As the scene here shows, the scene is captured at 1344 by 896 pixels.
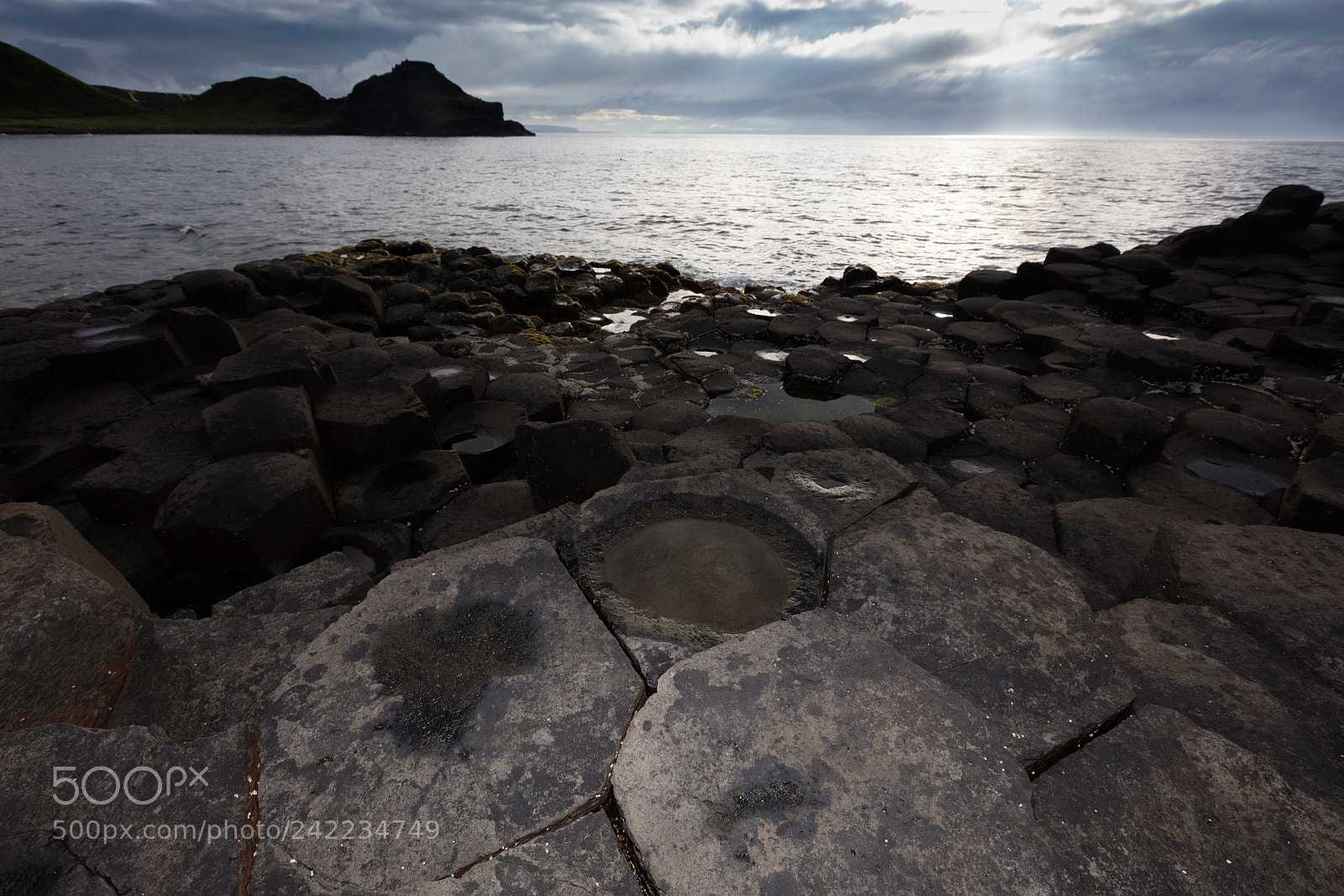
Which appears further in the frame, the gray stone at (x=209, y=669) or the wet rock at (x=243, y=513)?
the wet rock at (x=243, y=513)

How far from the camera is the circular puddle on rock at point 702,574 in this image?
163 cm

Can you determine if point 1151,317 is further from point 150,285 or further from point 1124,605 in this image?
point 150,285

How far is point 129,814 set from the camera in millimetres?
1070

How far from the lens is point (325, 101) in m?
109

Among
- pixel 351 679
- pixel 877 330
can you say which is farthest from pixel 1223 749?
pixel 877 330

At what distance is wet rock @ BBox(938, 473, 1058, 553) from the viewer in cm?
283

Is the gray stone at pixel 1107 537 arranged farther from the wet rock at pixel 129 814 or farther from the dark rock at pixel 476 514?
the wet rock at pixel 129 814

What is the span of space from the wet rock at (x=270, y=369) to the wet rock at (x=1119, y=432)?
5324 mm

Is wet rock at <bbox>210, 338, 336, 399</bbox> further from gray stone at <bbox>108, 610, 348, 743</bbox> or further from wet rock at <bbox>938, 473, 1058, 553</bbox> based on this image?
wet rock at <bbox>938, 473, 1058, 553</bbox>

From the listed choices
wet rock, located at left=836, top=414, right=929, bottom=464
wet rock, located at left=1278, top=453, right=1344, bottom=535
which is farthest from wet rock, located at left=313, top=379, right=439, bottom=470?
wet rock, located at left=1278, top=453, right=1344, bottom=535

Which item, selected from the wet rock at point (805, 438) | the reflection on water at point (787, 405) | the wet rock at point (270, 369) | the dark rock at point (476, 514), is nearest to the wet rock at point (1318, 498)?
the wet rock at point (805, 438)

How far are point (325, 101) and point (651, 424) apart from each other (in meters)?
146

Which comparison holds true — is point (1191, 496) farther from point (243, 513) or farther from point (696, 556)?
point (243, 513)

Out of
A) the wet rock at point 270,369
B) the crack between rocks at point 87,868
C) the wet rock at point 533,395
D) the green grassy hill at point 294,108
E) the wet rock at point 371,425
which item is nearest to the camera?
the crack between rocks at point 87,868
